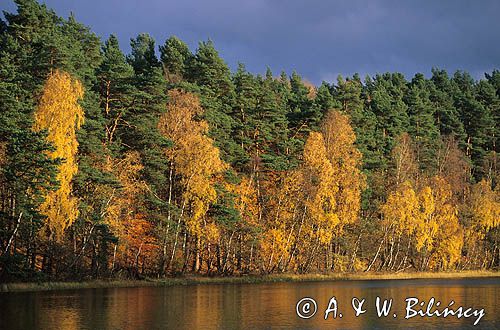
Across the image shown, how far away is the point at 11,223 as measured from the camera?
40.0 meters

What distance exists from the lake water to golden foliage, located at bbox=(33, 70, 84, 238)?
192 inches

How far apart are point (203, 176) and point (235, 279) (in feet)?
32.5

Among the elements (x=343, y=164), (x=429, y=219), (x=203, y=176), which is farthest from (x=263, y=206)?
(x=429, y=219)

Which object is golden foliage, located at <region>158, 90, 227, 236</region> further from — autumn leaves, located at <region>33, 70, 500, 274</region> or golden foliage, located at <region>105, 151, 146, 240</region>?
golden foliage, located at <region>105, 151, 146, 240</region>

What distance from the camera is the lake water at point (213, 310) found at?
78.1 feet

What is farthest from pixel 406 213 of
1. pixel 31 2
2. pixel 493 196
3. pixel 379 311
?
pixel 31 2

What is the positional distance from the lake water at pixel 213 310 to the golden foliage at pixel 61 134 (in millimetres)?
4889

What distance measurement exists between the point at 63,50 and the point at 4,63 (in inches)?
172

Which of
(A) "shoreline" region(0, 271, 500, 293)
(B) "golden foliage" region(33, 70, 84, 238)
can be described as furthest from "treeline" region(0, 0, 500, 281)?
(A) "shoreline" region(0, 271, 500, 293)

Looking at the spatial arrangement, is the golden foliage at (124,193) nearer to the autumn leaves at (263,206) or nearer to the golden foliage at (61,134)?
the autumn leaves at (263,206)

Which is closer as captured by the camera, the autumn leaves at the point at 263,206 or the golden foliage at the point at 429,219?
the autumn leaves at the point at 263,206

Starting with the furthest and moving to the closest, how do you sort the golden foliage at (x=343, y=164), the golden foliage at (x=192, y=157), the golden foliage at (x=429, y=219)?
1. the golden foliage at (x=429, y=219)
2. the golden foliage at (x=343, y=164)
3. the golden foliage at (x=192, y=157)

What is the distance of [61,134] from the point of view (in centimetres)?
4059

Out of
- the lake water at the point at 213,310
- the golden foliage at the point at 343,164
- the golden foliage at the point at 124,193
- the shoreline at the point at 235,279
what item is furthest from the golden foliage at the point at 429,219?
the golden foliage at the point at 124,193
